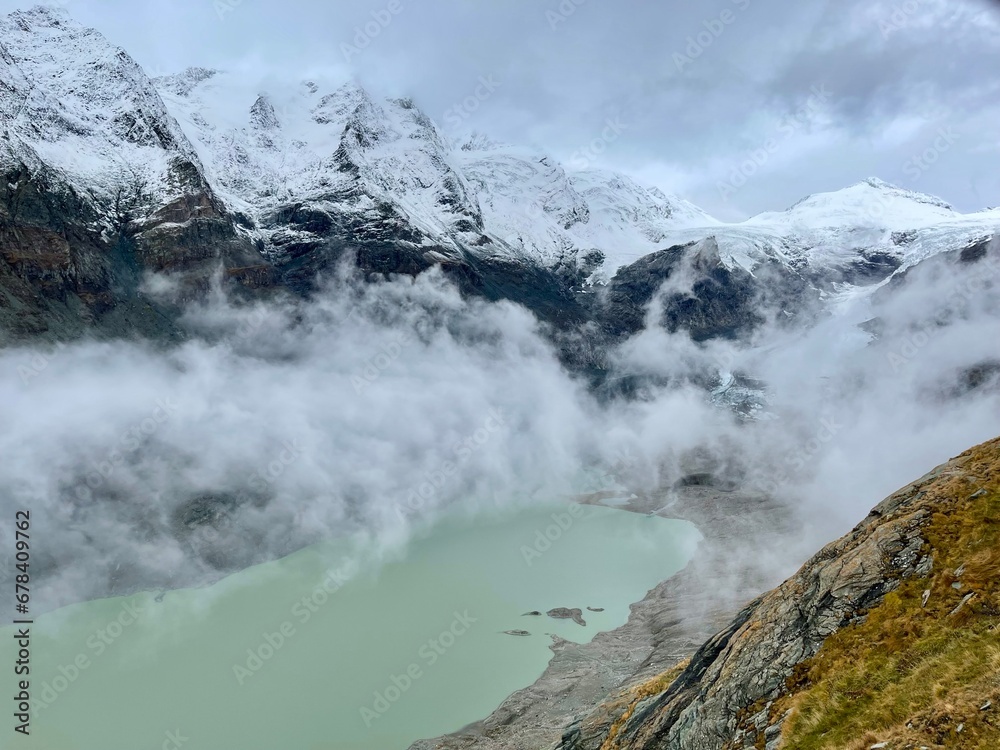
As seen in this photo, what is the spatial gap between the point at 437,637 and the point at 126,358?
15645 centimetres

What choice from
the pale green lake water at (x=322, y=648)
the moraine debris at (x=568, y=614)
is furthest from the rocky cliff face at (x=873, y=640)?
the moraine debris at (x=568, y=614)

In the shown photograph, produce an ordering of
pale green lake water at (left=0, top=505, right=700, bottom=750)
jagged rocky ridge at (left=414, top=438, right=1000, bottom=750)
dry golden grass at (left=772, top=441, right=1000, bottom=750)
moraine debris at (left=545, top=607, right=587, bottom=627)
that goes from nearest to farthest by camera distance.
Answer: dry golden grass at (left=772, top=441, right=1000, bottom=750) < jagged rocky ridge at (left=414, top=438, right=1000, bottom=750) < pale green lake water at (left=0, top=505, right=700, bottom=750) < moraine debris at (left=545, top=607, right=587, bottom=627)

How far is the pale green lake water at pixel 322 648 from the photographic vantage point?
71.7m

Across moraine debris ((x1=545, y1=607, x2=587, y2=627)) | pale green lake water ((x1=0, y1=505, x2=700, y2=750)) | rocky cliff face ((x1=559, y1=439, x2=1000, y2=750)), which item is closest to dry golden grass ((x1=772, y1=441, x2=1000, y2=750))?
rocky cliff face ((x1=559, y1=439, x2=1000, y2=750))

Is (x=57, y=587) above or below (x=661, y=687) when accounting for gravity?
above

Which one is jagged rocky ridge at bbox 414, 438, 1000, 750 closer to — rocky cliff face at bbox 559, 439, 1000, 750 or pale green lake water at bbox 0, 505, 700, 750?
rocky cliff face at bbox 559, 439, 1000, 750

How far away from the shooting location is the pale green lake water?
7169 cm

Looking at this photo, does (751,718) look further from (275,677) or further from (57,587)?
(57,587)

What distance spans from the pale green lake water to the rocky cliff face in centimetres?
6041

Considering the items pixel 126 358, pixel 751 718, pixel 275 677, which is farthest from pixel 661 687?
pixel 126 358

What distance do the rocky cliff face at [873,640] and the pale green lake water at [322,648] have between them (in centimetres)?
6041

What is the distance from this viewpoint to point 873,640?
45.6 ft

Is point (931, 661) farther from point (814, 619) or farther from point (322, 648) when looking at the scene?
point (322, 648)

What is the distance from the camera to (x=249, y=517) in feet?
522
